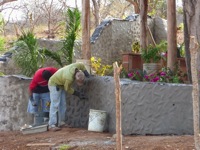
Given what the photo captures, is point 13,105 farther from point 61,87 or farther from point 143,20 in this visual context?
point 143,20

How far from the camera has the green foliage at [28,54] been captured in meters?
10.6

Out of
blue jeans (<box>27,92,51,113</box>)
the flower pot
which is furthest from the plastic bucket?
the flower pot

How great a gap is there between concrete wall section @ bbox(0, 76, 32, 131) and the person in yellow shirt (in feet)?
3.16

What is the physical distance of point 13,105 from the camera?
9.88 metres

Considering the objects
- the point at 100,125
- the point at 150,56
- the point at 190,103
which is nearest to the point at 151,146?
the point at 190,103

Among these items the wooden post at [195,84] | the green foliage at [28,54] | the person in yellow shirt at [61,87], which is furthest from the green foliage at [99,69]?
the wooden post at [195,84]

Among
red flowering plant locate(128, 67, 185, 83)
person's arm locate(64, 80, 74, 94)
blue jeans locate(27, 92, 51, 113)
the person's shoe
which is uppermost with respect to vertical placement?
red flowering plant locate(128, 67, 185, 83)

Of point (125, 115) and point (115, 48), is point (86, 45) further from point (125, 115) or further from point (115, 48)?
point (115, 48)

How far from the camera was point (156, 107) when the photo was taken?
7898 millimetres

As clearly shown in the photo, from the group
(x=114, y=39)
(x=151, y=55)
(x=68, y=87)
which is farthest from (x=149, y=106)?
(x=114, y=39)

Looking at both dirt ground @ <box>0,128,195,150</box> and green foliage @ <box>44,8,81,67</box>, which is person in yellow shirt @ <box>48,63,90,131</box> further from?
green foliage @ <box>44,8,81,67</box>

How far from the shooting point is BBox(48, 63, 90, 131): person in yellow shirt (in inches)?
350

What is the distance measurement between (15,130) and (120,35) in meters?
5.70

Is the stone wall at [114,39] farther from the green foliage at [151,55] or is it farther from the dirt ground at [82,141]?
the dirt ground at [82,141]
